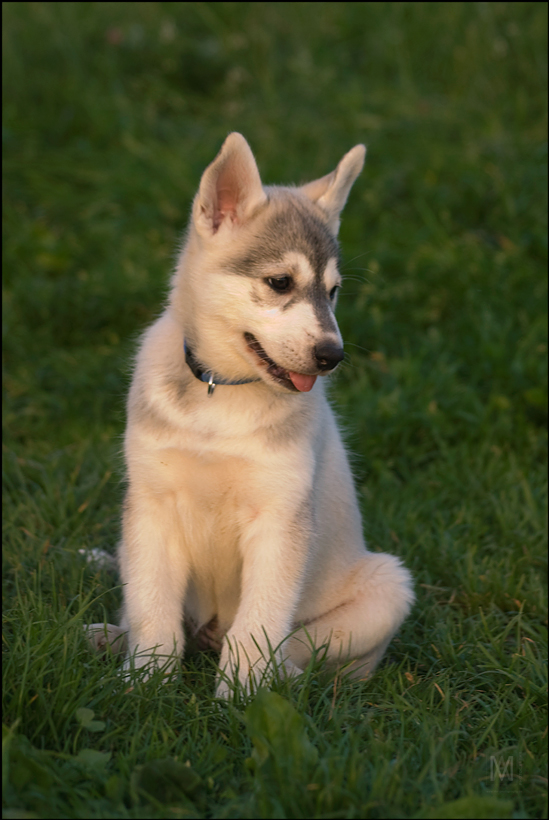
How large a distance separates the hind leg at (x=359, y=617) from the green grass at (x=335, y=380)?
6.8 inches

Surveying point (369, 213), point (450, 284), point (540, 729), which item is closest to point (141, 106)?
point (369, 213)

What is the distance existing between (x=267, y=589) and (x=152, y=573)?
46 centimetres

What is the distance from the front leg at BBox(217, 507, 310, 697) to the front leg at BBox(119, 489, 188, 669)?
0.86ft

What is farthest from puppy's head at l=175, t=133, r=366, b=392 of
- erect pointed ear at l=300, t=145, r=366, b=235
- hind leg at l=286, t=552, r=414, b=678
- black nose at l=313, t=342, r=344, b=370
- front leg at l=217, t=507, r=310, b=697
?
hind leg at l=286, t=552, r=414, b=678

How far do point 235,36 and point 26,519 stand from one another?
6695 mm

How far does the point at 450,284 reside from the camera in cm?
623

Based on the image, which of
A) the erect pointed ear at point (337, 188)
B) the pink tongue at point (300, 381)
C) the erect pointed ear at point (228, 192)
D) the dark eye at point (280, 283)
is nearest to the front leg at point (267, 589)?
the pink tongue at point (300, 381)

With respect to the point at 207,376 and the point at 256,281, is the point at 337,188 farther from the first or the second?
the point at 207,376

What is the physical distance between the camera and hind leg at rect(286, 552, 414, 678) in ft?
11.1

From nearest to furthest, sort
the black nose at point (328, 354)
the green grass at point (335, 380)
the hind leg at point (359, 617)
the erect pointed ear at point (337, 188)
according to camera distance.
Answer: the green grass at point (335, 380)
the black nose at point (328, 354)
the hind leg at point (359, 617)
the erect pointed ear at point (337, 188)

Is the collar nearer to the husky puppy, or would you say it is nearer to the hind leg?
the husky puppy

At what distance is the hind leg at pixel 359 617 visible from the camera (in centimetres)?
338

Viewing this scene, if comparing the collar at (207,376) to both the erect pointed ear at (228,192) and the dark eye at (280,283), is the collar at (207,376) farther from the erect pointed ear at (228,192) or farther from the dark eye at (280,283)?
the erect pointed ear at (228,192)

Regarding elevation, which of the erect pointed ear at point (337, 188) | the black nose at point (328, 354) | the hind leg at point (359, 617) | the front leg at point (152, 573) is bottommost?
the hind leg at point (359, 617)
